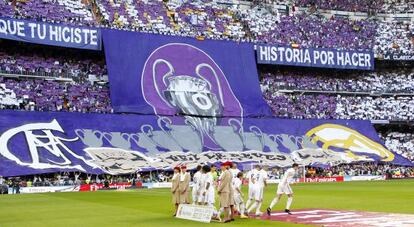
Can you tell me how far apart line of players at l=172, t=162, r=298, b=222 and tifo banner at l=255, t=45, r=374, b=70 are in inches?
2226

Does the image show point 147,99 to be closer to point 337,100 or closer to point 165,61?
point 165,61

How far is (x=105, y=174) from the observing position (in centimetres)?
5691

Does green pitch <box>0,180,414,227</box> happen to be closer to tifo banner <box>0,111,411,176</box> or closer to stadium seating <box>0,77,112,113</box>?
tifo banner <box>0,111,411,176</box>

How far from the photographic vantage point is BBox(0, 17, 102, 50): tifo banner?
66.3 meters

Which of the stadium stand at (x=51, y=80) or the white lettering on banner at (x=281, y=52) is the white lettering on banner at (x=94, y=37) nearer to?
the stadium stand at (x=51, y=80)

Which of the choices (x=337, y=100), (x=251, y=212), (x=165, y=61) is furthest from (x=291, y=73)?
(x=251, y=212)

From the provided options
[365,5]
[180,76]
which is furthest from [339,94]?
[180,76]

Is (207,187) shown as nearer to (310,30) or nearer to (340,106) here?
(340,106)

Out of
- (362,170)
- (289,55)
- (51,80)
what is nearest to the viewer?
(51,80)

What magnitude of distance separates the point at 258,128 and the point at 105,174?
22909mm

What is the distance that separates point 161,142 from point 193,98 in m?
9.88

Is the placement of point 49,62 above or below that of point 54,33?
below

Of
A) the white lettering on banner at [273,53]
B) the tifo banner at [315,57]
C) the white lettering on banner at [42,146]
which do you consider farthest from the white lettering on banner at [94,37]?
the white lettering on banner at [273,53]

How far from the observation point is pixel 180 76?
74.2 meters
